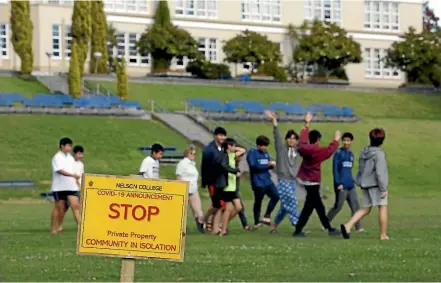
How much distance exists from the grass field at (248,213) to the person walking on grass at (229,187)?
48 cm

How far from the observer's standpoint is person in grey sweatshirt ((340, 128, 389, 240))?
19219 mm

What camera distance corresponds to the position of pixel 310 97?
222 feet

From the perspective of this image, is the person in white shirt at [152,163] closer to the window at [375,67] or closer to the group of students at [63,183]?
the group of students at [63,183]

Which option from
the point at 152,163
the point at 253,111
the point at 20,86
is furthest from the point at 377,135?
the point at 20,86

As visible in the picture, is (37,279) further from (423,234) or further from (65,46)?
(65,46)

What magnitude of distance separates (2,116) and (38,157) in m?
6.97

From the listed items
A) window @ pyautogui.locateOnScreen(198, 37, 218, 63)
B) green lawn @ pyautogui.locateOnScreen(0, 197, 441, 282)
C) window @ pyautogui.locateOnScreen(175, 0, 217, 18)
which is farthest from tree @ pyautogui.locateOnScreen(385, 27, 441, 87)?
green lawn @ pyautogui.locateOnScreen(0, 197, 441, 282)

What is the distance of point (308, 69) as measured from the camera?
81.2 meters

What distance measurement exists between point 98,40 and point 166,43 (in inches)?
205

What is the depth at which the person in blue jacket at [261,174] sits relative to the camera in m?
23.0

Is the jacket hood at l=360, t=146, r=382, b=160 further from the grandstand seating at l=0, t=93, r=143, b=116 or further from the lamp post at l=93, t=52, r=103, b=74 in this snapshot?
the lamp post at l=93, t=52, r=103, b=74

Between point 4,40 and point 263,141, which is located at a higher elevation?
point 4,40

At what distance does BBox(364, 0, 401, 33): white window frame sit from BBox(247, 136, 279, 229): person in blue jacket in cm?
6586

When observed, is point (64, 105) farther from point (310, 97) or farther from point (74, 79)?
point (310, 97)
